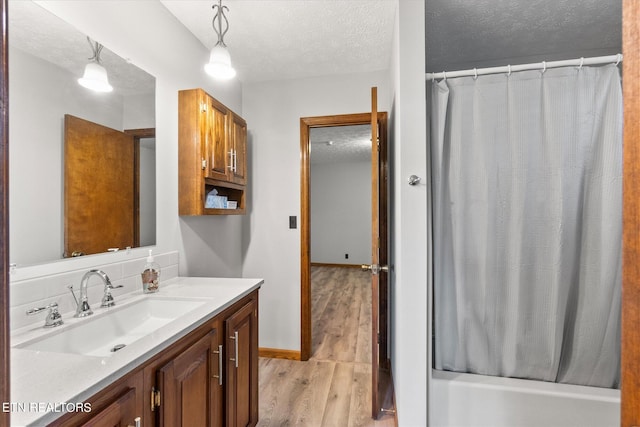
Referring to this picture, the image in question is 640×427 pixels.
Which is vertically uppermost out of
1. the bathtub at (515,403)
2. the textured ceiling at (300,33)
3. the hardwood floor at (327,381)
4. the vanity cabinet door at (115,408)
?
the textured ceiling at (300,33)

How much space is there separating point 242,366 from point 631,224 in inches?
60.5

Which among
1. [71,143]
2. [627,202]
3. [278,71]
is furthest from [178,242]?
[627,202]

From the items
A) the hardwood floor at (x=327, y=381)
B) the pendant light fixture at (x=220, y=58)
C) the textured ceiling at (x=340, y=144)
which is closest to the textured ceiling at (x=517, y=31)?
the pendant light fixture at (x=220, y=58)

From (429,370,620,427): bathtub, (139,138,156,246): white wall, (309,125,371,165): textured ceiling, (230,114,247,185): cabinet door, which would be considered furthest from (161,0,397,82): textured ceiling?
(429,370,620,427): bathtub

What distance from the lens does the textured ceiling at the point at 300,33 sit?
5.54 feet

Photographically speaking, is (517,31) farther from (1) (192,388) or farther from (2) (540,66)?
(1) (192,388)

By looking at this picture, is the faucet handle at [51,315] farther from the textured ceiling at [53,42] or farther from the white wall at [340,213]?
the white wall at [340,213]

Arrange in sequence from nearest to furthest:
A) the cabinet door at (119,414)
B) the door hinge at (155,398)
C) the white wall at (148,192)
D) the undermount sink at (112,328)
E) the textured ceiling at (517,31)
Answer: the cabinet door at (119,414)
the door hinge at (155,398)
the undermount sink at (112,328)
the white wall at (148,192)
the textured ceiling at (517,31)

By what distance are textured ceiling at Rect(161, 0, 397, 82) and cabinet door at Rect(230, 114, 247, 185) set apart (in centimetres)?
54

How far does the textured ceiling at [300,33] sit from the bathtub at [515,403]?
2.14 metres

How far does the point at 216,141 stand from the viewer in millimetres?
1854

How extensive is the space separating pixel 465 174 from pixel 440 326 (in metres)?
0.86

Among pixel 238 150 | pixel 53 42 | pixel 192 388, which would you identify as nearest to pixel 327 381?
pixel 192 388

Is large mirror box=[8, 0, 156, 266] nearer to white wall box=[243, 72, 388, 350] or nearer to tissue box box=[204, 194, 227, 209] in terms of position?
tissue box box=[204, 194, 227, 209]
